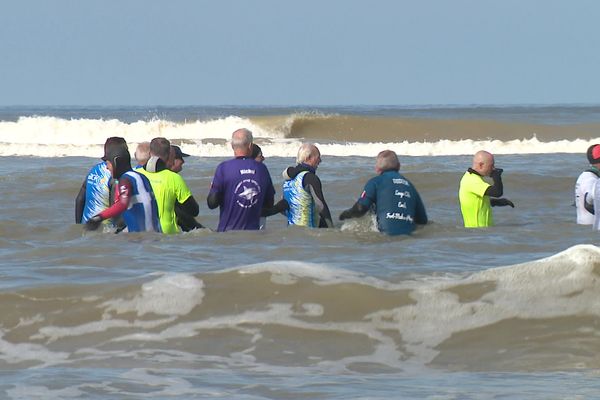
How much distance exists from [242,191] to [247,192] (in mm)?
55

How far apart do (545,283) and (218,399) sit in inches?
130

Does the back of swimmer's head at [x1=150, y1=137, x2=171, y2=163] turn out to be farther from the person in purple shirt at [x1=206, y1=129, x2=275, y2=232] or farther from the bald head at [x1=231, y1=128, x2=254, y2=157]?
the bald head at [x1=231, y1=128, x2=254, y2=157]

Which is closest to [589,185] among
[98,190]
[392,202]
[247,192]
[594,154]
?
[594,154]

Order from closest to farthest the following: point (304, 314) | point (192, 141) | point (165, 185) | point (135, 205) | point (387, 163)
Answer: point (304, 314) → point (135, 205) → point (165, 185) → point (387, 163) → point (192, 141)

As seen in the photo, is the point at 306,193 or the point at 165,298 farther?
the point at 306,193

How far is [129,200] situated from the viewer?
1076 cm

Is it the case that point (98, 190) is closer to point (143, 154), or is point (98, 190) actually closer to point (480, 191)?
point (143, 154)

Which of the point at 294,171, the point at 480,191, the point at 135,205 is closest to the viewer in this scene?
the point at 135,205

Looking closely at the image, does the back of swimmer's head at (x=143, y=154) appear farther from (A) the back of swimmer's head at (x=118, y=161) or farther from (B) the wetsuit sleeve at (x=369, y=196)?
(B) the wetsuit sleeve at (x=369, y=196)

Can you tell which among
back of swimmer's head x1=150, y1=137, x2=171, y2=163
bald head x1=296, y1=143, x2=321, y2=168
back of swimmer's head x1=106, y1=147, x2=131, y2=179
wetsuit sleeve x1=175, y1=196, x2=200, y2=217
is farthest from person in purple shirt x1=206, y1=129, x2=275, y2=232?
back of swimmer's head x1=106, y1=147, x2=131, y2=179

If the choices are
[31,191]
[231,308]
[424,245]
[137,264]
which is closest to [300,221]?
[424,245]

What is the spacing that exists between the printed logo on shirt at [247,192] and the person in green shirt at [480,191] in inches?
82.2

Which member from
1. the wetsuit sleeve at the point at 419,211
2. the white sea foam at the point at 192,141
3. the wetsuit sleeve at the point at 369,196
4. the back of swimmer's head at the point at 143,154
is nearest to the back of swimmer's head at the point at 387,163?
the wetsuit sleeve at the point at 369,196

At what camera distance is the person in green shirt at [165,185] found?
1119 cm
